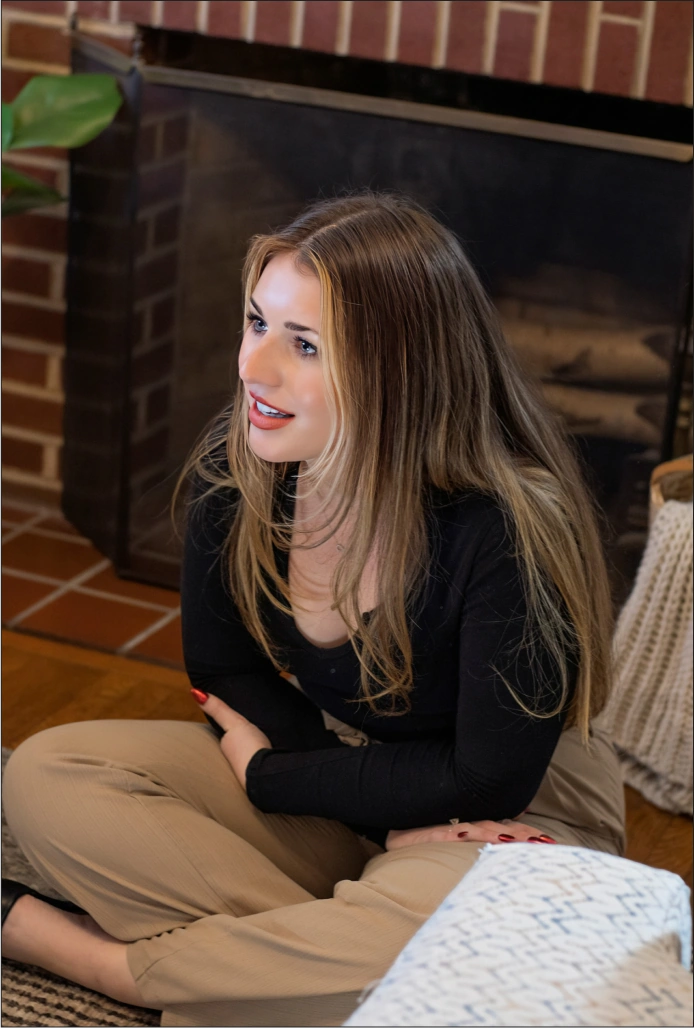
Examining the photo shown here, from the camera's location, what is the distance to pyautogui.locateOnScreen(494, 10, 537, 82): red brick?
1.83 metres

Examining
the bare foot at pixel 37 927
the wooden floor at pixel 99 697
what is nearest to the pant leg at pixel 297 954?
the bare foot at pixel 37 927

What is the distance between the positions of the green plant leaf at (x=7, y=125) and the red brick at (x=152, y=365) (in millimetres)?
430

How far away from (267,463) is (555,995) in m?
0.76

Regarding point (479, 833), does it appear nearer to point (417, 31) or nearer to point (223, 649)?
point (223, 649)

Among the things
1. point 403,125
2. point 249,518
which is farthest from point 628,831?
point 403,125

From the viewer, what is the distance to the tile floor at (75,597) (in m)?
2.08

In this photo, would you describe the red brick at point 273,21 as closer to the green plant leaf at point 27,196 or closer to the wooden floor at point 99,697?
the green plant leaf at point 27,196

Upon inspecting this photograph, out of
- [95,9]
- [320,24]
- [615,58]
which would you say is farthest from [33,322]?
[615,58]

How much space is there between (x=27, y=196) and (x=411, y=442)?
1236 mm

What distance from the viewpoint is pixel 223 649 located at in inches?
53.8

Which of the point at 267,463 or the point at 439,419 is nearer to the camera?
the point at 439,419

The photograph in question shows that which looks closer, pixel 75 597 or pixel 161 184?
pixel 161 184

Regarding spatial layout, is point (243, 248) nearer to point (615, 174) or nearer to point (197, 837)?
point (615, 174)

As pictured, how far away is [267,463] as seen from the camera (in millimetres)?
1272
